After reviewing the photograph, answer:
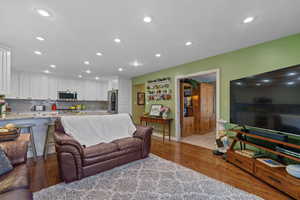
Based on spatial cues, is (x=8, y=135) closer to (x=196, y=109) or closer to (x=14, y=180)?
(x=14, y=180)

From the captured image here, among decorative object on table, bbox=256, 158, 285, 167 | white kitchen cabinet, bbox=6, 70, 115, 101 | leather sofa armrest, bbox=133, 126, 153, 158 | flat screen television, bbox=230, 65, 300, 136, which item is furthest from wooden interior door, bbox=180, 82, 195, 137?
white kitchen cabinet, bbox=6, 70, 115, 101

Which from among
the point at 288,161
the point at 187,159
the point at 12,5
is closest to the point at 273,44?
the point at 288,161

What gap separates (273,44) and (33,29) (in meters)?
4.47

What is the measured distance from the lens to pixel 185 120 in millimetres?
4875

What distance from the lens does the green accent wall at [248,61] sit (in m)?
2.41

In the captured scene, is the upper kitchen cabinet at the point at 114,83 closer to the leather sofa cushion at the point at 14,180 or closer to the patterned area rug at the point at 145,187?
the patterned area rug at the point at 145,187

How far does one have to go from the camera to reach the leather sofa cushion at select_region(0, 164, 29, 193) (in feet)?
3.51

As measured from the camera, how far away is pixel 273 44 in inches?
102

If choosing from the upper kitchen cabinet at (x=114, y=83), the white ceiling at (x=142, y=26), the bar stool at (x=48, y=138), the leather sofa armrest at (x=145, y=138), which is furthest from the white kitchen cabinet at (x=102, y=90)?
the leather sofa armrest at (x=145, y=138)

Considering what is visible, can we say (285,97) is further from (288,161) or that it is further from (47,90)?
(47,90)

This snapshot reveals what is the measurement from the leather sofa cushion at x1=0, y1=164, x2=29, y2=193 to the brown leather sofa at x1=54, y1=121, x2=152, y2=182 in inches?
24.0

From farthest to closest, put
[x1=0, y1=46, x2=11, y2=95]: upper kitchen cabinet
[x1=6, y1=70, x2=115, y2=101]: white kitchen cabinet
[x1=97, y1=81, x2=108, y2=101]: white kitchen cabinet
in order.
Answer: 1. [x1=97, y1=81, x2=108, y2=101]: white kitchen cabinet
2. [x1=6, y1=70, x2=115, y2=101]: white kitchen cabinet
3. [x1=0, y1=46, x2=11, y2=95]: upper kitchen cabinet

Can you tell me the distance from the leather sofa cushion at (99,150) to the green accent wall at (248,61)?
272 cm

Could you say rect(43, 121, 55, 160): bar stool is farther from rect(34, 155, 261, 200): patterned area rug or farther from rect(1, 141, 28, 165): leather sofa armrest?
rect(1, 141, 28, 165): leather sofa armrest
